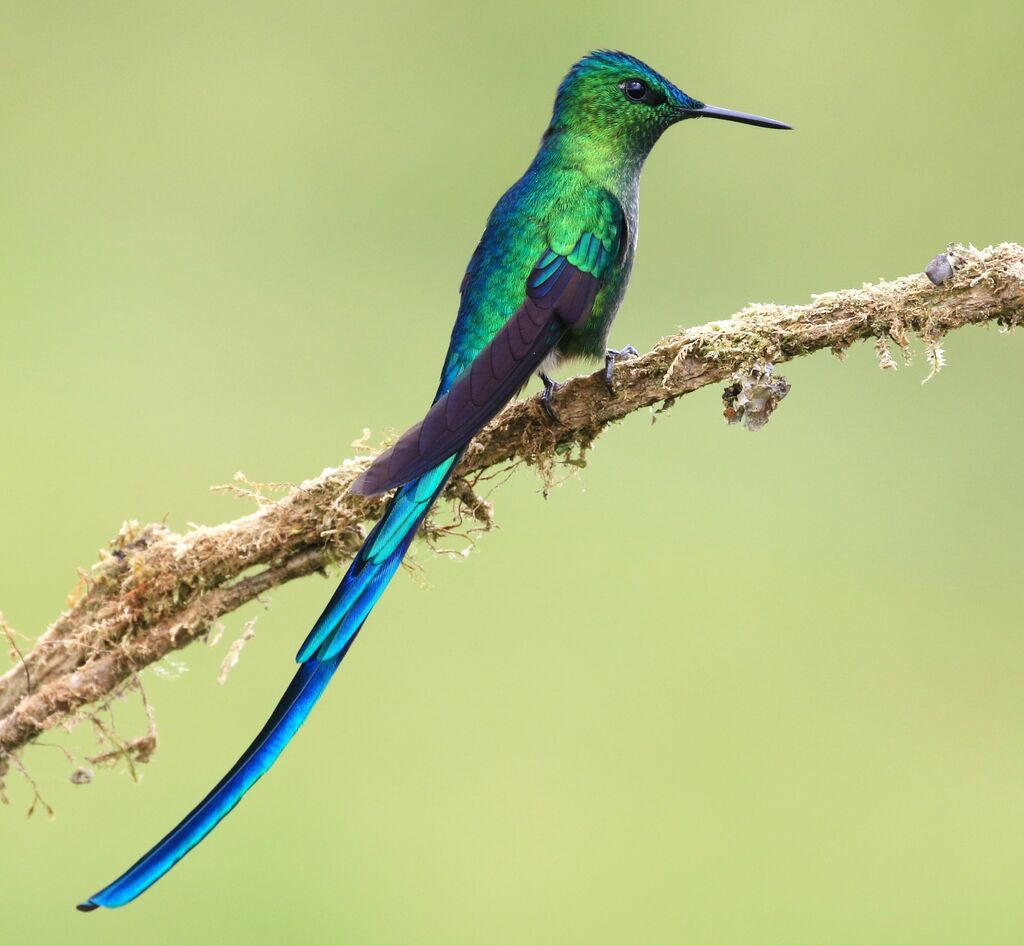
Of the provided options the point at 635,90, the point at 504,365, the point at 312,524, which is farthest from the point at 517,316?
the point at 635,90

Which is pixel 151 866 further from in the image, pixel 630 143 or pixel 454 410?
pixel 630 143

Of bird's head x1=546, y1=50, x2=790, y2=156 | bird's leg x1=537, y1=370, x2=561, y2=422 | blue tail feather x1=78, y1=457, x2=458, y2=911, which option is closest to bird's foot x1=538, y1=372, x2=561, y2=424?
bird's leg x1=537, y1=370, x2=561, y2=422

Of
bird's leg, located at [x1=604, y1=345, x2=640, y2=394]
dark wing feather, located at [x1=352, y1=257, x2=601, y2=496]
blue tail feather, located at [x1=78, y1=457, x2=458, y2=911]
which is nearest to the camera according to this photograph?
blue tail feather, located at [x1=78, y1=457, x2=458, y2=911]

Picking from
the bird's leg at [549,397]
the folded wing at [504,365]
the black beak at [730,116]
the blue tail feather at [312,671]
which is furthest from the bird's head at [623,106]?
the blue tail feather at [312,671]

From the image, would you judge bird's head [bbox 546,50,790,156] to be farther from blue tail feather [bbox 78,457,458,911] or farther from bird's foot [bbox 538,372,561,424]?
blue tail feather [bbox 78,457,458,911]

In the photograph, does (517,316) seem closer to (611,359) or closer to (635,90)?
(611,359)

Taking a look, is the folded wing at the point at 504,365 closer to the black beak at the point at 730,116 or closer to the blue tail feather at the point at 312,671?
the blue tail feather at the point at 312,671

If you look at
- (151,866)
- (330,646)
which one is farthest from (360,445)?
(151,866)
